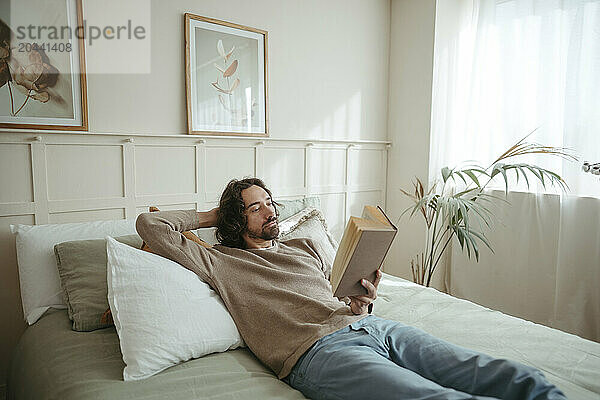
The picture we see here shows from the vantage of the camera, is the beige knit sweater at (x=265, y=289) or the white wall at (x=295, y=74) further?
the white wall at (x=295, y=74)

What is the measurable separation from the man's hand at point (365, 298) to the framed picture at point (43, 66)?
1.52m

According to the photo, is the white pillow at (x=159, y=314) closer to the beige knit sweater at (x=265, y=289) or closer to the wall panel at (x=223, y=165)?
the beige knit sweater at (x=265, y=289)

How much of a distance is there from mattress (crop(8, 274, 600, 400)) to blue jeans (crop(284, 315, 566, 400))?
0.39 ft

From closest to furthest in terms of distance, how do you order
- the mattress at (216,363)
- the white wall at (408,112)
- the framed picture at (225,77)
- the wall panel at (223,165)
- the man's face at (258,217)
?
the mattress at (216,363) < the man's face at (258,217) < the framed picture at (225,77) < the wall panel at (223,165) < the white wall at (408,112)

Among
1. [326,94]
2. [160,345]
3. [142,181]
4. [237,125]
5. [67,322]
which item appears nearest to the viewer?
[160,345]

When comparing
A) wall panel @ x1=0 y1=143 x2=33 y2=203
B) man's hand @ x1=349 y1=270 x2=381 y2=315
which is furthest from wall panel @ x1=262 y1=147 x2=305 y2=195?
man's hand @ x1=349 y1=270 x2=381 y2=315

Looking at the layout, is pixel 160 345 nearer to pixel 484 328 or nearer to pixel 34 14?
pixel 484 328

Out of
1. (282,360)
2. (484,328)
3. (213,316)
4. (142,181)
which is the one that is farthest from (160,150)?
(484,328)

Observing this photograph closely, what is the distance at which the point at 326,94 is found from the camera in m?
3.08

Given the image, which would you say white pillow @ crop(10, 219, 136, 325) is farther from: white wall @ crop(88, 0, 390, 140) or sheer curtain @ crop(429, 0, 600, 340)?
sheer curtain @ crop(429, 0, 600, 340)

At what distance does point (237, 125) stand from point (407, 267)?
5.57ft

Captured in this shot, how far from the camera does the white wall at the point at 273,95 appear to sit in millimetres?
2074

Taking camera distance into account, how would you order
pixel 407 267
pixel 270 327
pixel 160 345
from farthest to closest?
pixel 407 267 < pixel 270 327 < pixel 160 345

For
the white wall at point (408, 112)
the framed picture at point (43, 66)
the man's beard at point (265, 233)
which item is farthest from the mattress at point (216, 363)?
the white wall at point (408, 112)
